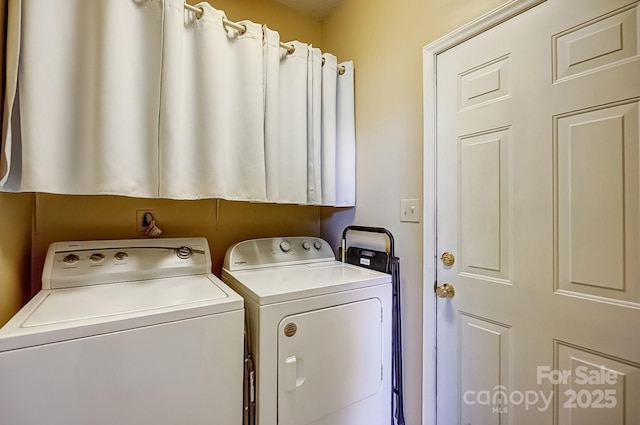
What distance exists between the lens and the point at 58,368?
83cm

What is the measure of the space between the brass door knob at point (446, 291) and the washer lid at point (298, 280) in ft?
0.84

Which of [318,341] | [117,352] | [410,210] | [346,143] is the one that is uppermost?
[346,143]

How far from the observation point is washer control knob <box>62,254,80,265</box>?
1289mm

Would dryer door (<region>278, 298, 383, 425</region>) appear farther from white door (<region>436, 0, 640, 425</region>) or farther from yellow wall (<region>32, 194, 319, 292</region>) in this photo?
yellow wall (<region>32, 194, 319, 292</region>)

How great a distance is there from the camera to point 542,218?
1061 millimetres

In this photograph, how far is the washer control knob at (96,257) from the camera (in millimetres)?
1346

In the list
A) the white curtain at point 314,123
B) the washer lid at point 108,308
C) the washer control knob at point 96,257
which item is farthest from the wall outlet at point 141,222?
the white curtain at point 314,123

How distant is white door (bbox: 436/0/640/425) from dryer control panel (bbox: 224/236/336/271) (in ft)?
2.77

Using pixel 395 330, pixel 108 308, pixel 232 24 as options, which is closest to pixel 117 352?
pixel 108 308

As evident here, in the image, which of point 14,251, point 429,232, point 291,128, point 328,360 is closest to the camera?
point 14,251

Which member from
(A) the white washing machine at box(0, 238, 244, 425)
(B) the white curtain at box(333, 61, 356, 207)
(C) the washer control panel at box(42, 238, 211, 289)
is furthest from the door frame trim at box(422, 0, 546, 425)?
(C) the washer control panel at box(42, 238, 211, 289)

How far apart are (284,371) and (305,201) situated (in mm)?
958

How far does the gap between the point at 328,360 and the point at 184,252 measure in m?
0.96

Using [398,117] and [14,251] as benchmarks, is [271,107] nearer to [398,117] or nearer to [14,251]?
[398,117]
